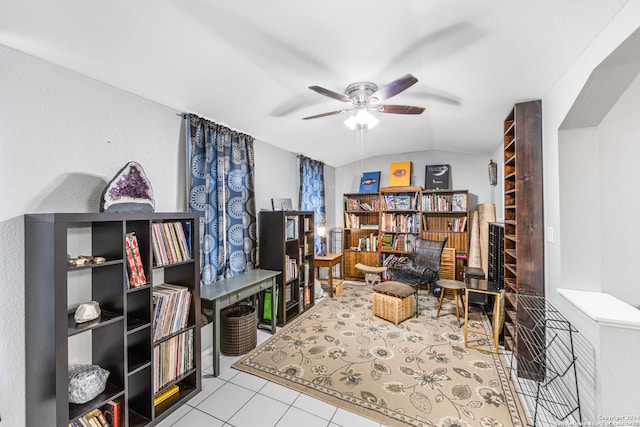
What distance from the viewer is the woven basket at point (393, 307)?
320 centimetres

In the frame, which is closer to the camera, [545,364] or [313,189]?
[545,364]

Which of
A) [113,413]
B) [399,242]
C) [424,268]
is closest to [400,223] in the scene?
[399,242]

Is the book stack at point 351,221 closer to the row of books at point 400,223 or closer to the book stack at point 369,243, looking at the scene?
the book stack at point 369,243

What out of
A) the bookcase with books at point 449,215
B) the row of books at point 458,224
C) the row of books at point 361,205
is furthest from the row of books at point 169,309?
the row of books at point 458,224

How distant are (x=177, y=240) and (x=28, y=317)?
2.81ft

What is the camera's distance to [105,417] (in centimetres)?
160

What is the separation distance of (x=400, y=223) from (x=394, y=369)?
2.78 metres

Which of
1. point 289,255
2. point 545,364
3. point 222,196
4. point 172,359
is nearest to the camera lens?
point 172,359

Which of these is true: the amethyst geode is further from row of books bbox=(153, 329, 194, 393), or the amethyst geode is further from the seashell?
row of books bbox=(153, 329, 194, 393)

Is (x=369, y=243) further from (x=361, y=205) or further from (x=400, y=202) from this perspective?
(x=400, y=202)

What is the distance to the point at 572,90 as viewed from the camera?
5.43ft

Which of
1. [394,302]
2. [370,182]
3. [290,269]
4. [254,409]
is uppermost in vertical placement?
[370,182]

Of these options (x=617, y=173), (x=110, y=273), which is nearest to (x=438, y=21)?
(x=617, y=173)

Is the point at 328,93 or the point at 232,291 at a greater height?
the point at 328,93
